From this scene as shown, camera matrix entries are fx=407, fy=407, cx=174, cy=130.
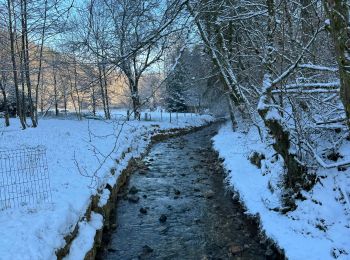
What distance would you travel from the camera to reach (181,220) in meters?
9.80

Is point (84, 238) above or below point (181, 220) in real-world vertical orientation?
above

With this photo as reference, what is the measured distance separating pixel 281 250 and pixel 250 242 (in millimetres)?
1031

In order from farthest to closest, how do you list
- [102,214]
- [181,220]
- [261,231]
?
[181,220] < [102,214] < [261,231]

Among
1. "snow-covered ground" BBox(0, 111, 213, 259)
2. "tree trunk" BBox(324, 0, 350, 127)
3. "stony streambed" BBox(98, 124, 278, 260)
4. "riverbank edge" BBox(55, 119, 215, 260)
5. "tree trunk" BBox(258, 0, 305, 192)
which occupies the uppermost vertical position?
"tree trunk" BBox(324, 0, 350, 127)

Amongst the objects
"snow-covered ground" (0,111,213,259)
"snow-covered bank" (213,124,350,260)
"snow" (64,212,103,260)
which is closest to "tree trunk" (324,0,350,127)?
"snow-covered ground" (0,111,213,259)

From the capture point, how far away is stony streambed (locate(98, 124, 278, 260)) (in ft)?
25.8

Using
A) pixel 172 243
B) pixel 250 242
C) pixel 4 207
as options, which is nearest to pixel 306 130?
pixel 250 242

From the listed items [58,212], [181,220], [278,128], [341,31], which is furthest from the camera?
[181,220]

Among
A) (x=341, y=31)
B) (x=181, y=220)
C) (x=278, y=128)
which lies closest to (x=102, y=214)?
(x=181, y=220)

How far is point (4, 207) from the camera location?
7613 mm

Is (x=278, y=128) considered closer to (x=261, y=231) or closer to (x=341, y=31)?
(x=261, y=231)

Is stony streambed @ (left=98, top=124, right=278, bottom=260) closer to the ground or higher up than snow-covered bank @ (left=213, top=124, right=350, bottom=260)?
closer to the ground

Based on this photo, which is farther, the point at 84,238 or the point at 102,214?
the point at 102,214

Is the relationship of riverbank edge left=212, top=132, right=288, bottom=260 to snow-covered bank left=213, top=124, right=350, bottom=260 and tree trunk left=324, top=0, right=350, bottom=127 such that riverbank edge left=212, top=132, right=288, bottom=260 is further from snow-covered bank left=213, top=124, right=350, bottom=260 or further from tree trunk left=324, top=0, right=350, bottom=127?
tree trunk left=324, top=0, right=350, bottom=127
